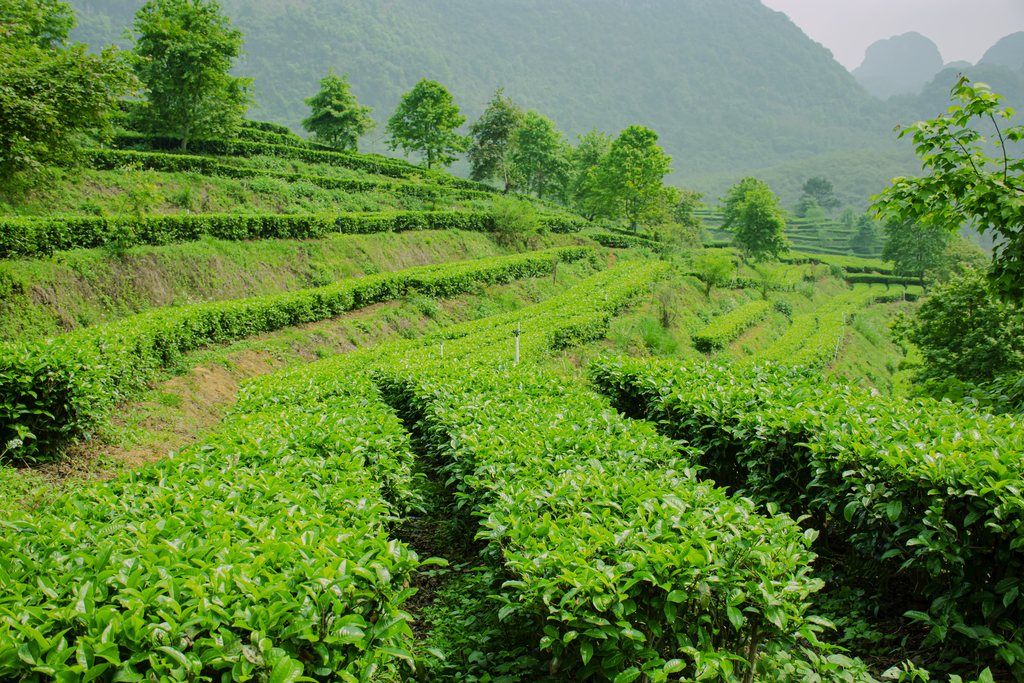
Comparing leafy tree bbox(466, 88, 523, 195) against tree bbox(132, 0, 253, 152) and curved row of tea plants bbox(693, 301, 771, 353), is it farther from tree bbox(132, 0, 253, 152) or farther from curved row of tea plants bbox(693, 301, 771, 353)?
curved row of tea plants bbox(693, 301, 771, 353)

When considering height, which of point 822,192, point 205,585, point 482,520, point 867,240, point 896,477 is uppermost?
point 822,192

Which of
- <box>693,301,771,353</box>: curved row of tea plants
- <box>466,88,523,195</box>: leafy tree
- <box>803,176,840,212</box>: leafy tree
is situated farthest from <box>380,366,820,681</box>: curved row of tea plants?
<box>803,176,840,212</box>: leafy tree

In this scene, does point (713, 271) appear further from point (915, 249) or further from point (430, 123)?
point (915, 249)

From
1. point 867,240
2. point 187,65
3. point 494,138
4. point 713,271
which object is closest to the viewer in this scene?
point 187,65

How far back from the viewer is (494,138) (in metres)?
49.2

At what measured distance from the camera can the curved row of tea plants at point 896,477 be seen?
327cm

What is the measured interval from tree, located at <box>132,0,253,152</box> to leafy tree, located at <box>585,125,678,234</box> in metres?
27.0

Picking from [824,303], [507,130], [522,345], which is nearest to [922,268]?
[824,303]

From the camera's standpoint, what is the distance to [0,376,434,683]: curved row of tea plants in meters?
2.02

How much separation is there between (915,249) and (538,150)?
39.1 meters

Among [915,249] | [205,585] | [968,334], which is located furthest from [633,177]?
[205,585]

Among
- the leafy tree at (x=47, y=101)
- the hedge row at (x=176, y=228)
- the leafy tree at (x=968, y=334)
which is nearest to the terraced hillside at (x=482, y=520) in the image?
the hedge row at (x=176, y=228)

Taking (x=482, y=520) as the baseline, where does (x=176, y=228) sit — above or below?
above

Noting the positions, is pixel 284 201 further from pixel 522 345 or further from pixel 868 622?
pixel 868 622
